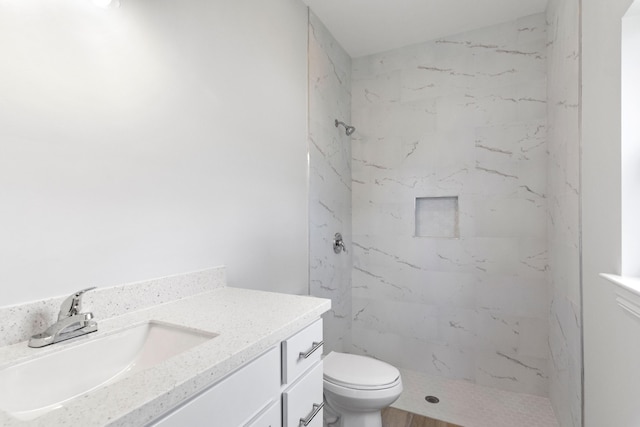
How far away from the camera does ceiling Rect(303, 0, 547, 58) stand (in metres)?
2.16

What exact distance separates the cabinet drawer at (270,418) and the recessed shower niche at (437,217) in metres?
1.98

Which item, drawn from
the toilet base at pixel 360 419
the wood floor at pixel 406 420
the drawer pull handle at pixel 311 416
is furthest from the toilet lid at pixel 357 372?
the drawer pull handle at pixel 311 416

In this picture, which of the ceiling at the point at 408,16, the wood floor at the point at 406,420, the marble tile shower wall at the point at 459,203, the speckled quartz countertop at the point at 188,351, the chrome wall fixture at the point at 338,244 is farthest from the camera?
the chrome wall fixture at the point at 338,244

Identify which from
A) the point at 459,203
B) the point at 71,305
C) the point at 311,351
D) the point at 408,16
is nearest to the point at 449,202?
the point at 459,203

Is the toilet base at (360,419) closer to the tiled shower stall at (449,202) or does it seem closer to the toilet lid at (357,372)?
the toilet lid at (357,372)

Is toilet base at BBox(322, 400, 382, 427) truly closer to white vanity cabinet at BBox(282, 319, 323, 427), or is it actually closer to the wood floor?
the wood floor

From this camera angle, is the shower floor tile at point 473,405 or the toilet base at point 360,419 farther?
the shower floor tile at point 473,405

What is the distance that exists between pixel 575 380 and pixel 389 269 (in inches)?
53.7

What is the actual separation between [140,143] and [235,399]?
90cm

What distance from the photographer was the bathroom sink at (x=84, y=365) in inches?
27.4

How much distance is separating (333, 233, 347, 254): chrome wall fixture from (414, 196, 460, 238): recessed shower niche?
0.62 metres

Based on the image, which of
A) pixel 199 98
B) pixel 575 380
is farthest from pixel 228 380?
pixel 575 380

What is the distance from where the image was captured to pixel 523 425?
1960 millimetres

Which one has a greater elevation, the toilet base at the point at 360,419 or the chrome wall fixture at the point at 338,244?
the chrome wall fixture at the point at 338,244
